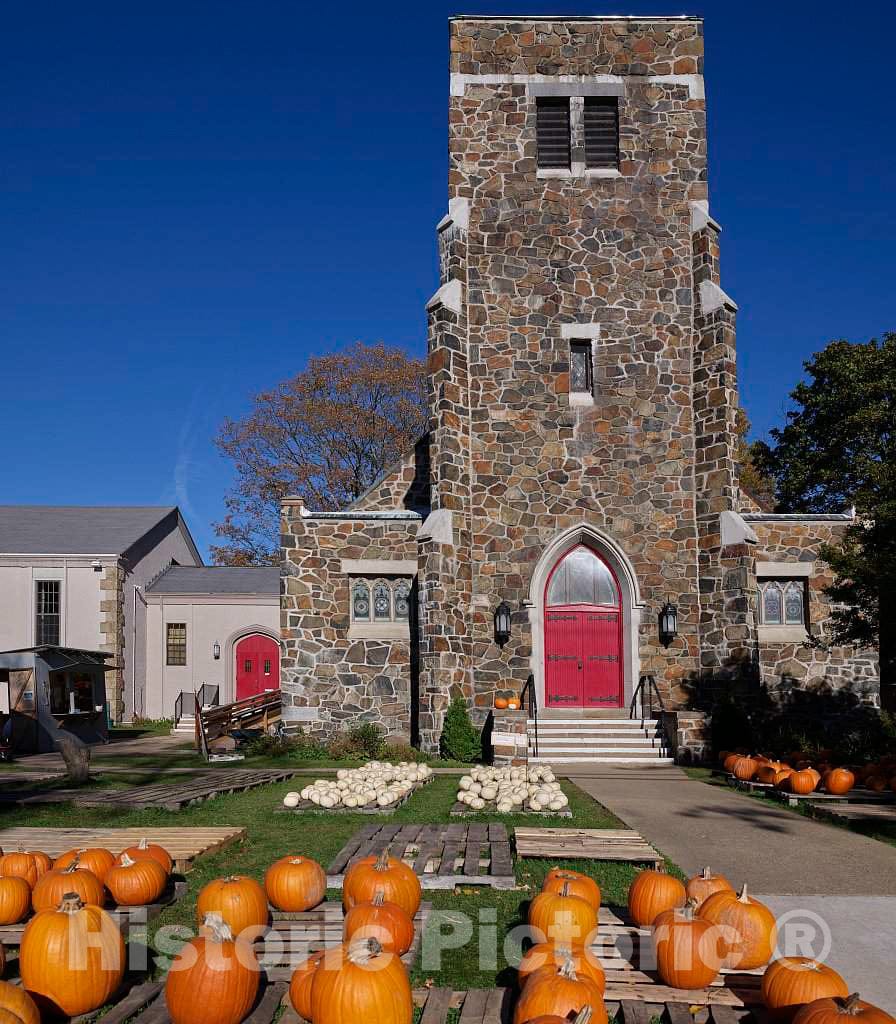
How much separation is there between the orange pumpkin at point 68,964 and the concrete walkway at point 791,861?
146 inches

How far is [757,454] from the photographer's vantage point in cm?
3384

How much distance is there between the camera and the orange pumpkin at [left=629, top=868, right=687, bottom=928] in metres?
5.29

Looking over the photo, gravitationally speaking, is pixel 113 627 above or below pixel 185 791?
above

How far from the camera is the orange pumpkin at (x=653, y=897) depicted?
5293mm

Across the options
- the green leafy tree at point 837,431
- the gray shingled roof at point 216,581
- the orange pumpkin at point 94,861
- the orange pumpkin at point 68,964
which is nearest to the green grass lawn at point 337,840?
the orange pumpkin at point 94,861

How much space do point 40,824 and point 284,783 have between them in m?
4.09

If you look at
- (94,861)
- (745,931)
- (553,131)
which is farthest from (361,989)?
(553,131)

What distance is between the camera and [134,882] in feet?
19.2

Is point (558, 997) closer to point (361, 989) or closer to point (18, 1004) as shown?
point (361, 989)

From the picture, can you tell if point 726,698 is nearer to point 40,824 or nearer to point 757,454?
point 40,824

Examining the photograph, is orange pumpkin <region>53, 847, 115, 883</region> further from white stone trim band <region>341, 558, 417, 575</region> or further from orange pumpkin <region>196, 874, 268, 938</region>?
white stone trim band <region>341, 558, 417, 575</region>

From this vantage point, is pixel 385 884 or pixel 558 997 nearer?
pixel 558 997

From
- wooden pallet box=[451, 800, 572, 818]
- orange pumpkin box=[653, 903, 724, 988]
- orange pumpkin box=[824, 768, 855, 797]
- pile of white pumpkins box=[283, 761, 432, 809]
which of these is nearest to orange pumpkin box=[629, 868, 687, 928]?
orange pumpkin box=[653, 903, 724, 988]

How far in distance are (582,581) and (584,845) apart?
10.6 m
